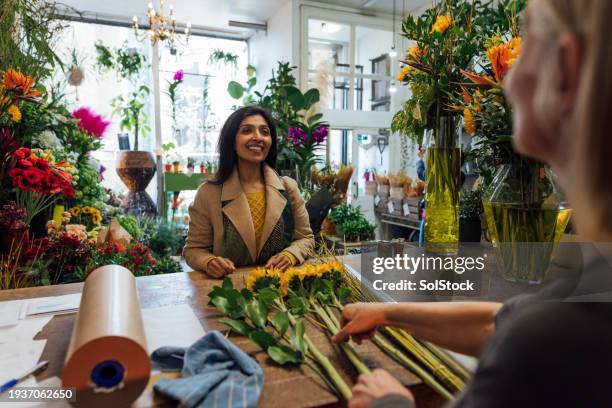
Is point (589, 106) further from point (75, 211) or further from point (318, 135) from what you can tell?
point (318, 135)

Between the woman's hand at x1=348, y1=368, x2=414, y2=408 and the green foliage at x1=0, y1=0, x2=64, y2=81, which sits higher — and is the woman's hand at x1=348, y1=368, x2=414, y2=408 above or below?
below

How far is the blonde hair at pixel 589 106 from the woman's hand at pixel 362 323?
1.49 feet

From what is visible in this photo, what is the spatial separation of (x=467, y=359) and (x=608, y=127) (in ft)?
1.68

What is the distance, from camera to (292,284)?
1.05 m

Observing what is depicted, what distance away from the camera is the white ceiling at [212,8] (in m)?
5.67

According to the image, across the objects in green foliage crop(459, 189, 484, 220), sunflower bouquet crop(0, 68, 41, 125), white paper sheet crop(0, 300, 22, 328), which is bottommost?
white paper sheet crop(0, 300, 22, 328)

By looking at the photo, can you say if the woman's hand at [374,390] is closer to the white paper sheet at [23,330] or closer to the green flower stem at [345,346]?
the green flower stem at [345,346]

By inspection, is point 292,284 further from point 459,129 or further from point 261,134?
point 261,134

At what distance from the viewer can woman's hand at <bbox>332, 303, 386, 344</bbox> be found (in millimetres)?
764

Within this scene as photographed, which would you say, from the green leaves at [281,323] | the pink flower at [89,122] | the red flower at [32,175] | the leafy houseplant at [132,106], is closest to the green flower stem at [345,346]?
the green leaves at [281,323]

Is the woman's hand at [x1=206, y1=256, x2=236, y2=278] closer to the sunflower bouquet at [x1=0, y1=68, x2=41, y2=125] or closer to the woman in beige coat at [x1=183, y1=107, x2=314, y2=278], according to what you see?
the woman in beige coat at [x1=183, y1=107, x2=314, y2=278]

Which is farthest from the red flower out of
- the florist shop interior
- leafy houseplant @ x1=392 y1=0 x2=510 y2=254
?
leafy houseplant @ x1=392 y1=0 x2=510 y2=254

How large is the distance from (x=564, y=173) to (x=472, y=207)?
133cm

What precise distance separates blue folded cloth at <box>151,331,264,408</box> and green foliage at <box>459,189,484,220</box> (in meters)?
1.19
